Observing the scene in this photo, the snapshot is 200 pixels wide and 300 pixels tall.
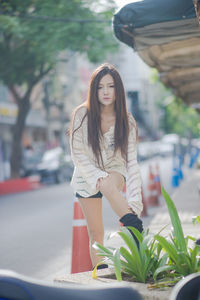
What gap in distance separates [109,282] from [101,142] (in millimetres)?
1113

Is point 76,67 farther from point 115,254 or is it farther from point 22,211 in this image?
point 115,254

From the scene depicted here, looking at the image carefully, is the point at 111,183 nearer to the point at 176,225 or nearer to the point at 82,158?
the point at 82,158

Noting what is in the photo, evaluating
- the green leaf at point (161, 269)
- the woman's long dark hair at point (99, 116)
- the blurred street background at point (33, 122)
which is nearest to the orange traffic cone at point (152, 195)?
the blurred street background at point (33, 122)

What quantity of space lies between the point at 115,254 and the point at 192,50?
182 inches

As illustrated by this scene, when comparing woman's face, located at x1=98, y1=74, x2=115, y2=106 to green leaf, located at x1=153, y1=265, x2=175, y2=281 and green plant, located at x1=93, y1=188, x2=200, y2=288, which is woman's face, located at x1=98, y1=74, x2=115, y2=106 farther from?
green leaf, located at x1=153, y1=265, x2=175, y2=281

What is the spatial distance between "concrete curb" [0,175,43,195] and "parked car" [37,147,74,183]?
199 cm

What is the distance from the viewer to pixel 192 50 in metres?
6.59

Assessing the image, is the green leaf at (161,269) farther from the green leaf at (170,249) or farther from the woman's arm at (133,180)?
the woman's arm at (133,180)

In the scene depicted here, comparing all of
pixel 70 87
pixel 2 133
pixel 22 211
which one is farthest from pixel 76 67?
pixel 22 211

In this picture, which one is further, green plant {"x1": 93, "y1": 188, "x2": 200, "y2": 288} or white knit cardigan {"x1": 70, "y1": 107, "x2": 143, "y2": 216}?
white knit cardigan {"x1": 70, "y1": 107, "x2": 143, "y2": 216}

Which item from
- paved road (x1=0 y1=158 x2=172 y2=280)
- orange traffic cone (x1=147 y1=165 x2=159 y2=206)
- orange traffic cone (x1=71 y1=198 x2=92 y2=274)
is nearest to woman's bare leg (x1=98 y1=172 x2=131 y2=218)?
orange traffic cone (x1=71 y1=198 x2=92 y2=274)

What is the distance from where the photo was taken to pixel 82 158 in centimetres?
325

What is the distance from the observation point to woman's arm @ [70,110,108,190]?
3178 millimetres

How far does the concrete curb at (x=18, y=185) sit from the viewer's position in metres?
19.0
